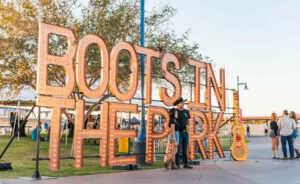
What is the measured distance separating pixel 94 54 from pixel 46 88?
7.05 m

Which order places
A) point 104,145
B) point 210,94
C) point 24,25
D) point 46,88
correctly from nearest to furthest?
point 46,88
point 104,145
point 210,94
point 24,25

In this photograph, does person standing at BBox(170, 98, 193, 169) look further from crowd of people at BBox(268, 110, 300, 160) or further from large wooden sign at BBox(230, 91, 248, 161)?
crowd of people at BBox(268, 110, 300, 160)

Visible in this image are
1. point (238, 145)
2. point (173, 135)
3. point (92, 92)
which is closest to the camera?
point (92, 92)

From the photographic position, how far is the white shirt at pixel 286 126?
12812 mm

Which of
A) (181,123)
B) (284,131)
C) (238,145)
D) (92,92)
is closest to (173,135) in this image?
(181,123)

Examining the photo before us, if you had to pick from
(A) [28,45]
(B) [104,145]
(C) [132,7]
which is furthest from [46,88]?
(C) [132,7]

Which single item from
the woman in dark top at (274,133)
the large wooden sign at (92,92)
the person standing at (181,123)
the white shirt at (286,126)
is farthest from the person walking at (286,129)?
the person standing at (181,123)

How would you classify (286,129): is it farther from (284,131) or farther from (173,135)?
(173,135)

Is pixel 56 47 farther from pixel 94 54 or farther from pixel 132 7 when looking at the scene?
pixel 132 7

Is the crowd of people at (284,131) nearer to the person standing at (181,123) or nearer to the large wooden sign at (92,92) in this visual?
the large wooden sign at (92,92)

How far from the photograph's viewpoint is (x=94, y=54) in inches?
568

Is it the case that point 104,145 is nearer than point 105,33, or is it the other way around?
point 104,145

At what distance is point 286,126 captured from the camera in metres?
12.9

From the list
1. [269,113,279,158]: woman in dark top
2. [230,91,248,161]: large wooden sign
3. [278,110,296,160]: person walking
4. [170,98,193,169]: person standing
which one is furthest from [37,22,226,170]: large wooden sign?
[278,110,296,160]: person walking
